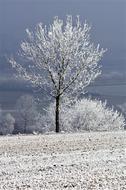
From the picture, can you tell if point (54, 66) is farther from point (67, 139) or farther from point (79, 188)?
point (79, 188)

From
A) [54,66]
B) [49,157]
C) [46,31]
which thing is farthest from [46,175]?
[46,31]

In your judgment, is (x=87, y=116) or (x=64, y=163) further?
(x=87, y=116)

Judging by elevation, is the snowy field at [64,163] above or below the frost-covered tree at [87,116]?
below

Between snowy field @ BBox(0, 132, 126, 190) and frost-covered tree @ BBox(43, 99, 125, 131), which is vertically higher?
frost-covered tree @ BBox(43, 99, 125, 131)

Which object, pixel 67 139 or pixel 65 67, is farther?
pixel 65 67

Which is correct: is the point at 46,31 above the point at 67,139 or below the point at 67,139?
above

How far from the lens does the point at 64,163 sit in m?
13.9

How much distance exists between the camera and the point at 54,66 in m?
34.3

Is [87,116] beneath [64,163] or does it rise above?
above

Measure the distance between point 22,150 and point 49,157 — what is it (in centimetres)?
251

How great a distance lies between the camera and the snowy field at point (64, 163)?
34.9ft

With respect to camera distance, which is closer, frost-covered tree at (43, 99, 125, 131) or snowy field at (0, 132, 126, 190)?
snowy field at (0, 132, 126, 190)

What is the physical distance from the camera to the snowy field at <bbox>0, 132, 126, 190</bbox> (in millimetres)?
10641

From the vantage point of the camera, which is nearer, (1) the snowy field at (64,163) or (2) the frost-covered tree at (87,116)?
(1) the snowy field at (64,163)
